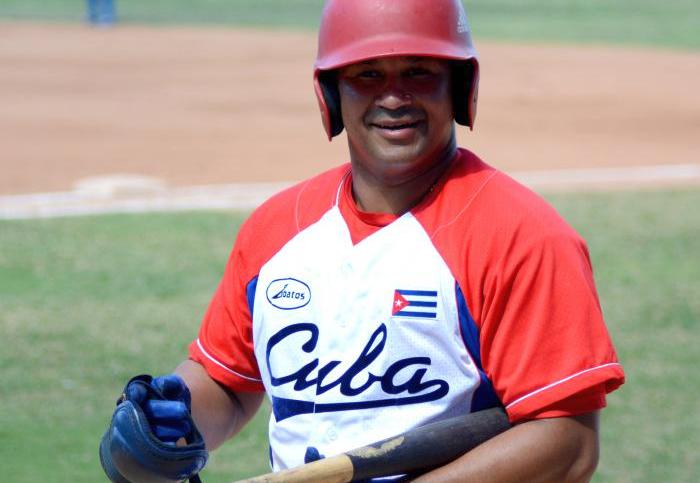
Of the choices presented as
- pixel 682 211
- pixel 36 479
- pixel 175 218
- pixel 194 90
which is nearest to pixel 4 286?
pixel 175 218

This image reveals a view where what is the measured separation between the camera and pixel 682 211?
10.1 metres

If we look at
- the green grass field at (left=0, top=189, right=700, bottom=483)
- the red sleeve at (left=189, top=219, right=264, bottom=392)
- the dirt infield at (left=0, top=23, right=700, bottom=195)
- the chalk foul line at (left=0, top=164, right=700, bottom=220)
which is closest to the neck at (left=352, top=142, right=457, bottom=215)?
the red sleeve at (left=189, top=219, right=264, bottom=392)

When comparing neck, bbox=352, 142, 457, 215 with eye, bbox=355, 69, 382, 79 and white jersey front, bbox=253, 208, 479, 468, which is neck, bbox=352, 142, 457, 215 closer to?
white jersey front, bbox=253, 208, 479, 468

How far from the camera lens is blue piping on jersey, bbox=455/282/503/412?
254 centimetres

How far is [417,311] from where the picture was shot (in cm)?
256

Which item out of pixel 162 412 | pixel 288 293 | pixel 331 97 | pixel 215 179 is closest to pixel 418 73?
pixel 331 97

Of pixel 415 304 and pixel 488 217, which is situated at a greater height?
pixel 488 217

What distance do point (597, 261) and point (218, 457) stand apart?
12.1 feet

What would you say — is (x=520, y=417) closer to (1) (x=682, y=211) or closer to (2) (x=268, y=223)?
(2) (x=268, y=223)

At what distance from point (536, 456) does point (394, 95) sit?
2.52 feet

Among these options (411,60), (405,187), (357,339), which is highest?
(411,60)

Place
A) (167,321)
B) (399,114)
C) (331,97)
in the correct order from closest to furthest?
(399,114) → (331,97) → (167,321)

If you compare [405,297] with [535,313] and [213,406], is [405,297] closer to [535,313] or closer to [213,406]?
[535,313]

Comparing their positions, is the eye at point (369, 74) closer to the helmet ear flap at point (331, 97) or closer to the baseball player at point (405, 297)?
the baseball player at point (405, 297)
